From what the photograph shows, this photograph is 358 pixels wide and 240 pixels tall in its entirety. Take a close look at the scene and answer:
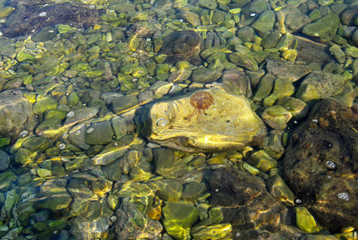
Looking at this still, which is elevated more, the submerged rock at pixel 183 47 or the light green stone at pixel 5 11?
the light green stone at pixel 5 11

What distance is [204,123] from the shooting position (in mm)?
5309

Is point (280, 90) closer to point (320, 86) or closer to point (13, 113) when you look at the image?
point (320, 86)

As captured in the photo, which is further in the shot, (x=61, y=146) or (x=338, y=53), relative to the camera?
(x=338, y=53)

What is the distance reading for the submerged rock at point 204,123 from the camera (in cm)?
515

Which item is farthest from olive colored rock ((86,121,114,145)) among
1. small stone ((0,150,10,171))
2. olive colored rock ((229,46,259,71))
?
olive colored rock ((229,46,259,71))

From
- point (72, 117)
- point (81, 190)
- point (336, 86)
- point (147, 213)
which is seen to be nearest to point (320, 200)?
point (147, 213)

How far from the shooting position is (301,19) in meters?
8.38

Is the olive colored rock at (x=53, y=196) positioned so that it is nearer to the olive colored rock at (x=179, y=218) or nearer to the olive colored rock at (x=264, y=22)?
the olive colored rock at (x=179, y=218)

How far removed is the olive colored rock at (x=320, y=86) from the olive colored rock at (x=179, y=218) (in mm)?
3603

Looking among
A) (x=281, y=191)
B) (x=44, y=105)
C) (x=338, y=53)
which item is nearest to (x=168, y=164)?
(x=281, y=191)

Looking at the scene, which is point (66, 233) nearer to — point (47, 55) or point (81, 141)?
point (81, 141)

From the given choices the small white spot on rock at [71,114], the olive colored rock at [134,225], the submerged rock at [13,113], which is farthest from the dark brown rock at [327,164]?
the submerged rock at [13,113]

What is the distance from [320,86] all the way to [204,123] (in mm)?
3007

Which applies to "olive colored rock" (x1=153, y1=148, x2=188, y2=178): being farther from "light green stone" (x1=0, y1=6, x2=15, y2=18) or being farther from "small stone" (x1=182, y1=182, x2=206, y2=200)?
"light green stone" (x1=0, y1=6, x2=15, y2=18)
